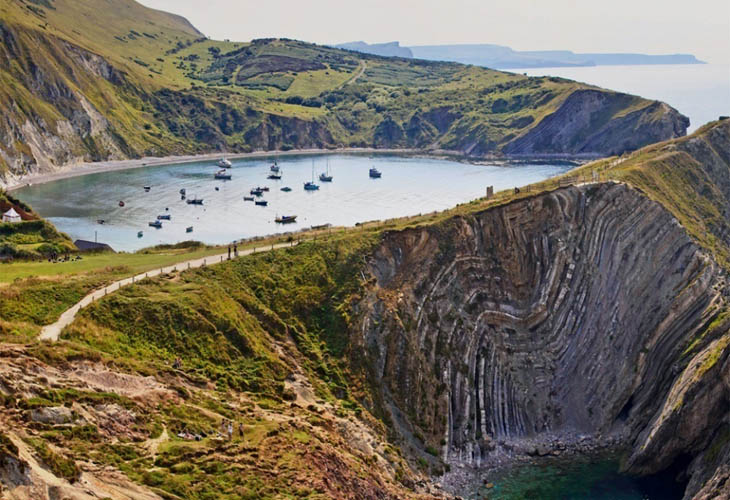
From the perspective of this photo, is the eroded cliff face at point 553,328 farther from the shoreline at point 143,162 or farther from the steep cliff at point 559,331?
the shoreline at point 143,162

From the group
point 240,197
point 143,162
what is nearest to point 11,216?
point 240,197

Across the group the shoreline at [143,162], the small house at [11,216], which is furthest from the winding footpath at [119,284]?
the shoreline at [143,162]

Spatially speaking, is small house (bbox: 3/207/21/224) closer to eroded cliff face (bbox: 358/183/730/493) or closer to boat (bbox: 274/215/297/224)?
boat (bbox: 274/215/297/224)

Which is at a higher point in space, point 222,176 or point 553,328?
point 222,176

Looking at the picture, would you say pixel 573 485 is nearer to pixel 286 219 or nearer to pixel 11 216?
pixel 11 216

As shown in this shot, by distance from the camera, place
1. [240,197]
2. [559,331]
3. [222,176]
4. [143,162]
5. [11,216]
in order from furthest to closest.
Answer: [143,162] < [222,176] < [240,197] < [11,216] < [559,331]

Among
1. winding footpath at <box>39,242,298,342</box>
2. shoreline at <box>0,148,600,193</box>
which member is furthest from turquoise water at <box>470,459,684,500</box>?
shoreline at <box>0,148,600,193</box>
